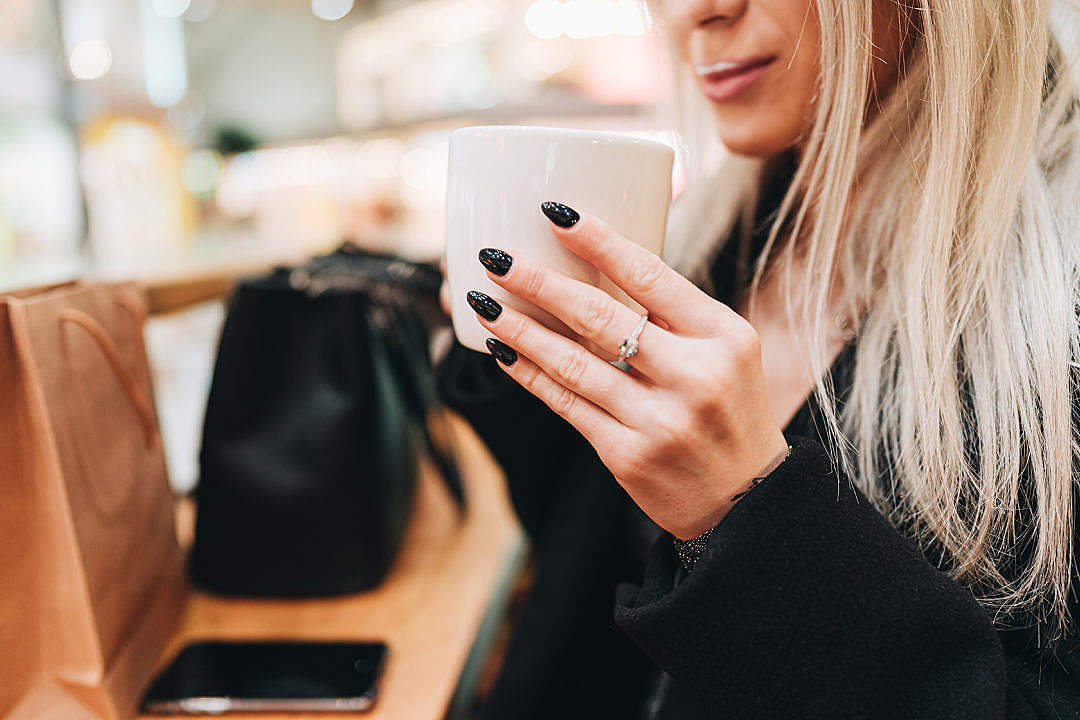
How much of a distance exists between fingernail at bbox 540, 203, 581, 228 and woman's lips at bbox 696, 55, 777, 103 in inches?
11.9

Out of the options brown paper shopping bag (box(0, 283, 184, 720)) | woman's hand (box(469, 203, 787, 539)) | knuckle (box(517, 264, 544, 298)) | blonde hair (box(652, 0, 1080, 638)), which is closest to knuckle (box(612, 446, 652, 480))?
woman's hand (box(469, 203, 787, 539))

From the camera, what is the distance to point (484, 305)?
41 centimetres

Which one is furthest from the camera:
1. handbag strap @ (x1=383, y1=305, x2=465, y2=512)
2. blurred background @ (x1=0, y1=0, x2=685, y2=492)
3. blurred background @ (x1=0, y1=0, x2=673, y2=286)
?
blurred background @ (x1=0, y1=0, x2=673, y2=286)

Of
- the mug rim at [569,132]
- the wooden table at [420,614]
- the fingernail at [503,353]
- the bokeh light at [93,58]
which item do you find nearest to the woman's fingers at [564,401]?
the fingernail at [503,353]

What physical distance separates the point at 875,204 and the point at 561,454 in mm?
414

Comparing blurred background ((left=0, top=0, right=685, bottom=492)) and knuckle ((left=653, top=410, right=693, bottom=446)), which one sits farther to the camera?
blurred background ((left=0, top=0, right=685, bottom=492))

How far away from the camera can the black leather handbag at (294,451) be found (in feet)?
1.91

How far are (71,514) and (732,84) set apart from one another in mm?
606

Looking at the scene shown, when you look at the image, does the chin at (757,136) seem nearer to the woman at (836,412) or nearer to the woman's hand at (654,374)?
the woman at (836,412)

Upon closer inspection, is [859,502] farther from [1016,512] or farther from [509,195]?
[509,195]

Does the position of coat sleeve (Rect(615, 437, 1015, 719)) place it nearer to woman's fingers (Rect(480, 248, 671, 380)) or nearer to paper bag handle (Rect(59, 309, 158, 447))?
woman's fingers (Rect(480, 248, 671, 380))

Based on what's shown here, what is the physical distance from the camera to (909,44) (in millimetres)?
579

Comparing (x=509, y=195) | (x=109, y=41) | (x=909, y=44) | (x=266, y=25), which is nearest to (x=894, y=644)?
(x=509, y=195)

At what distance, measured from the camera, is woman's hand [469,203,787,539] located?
0.36m
